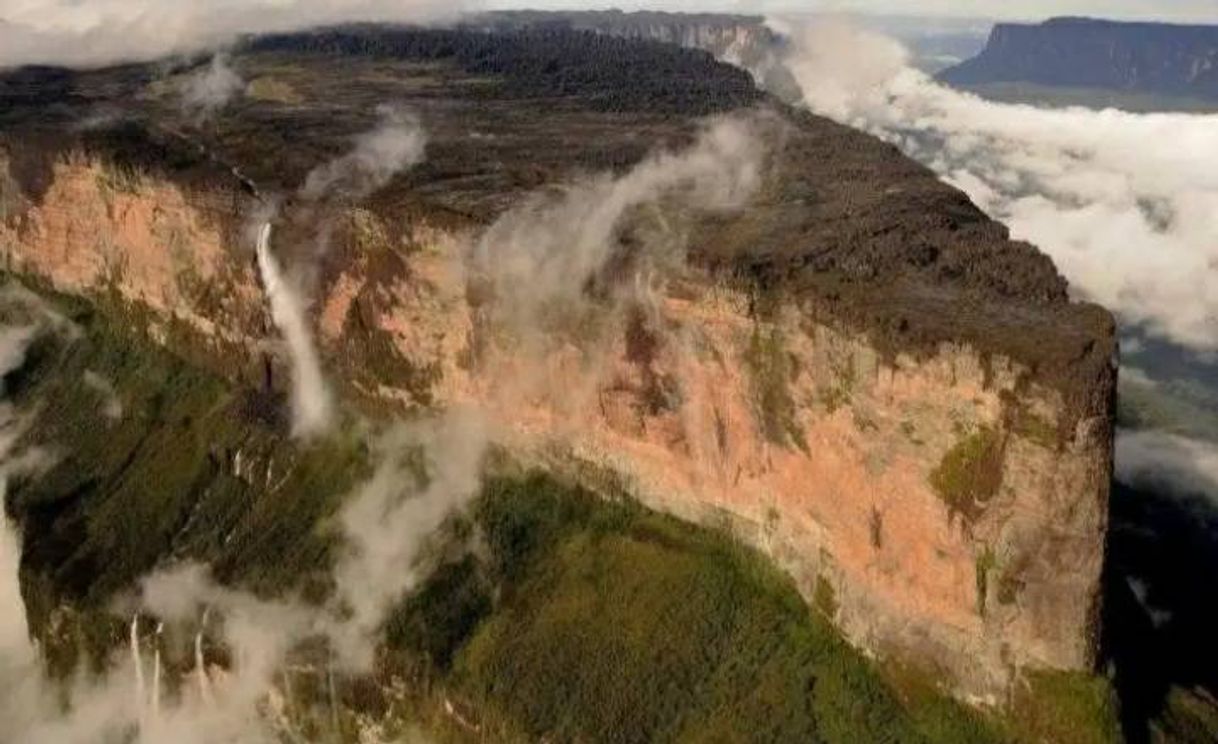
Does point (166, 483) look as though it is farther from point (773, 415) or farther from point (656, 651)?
point (773, 415)

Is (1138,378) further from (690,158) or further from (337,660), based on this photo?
(337,660)

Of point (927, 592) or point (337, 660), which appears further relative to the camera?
point (337, 660)

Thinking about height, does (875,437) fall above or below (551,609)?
above

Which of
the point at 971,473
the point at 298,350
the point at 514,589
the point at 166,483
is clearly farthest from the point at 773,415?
the point at 166,483

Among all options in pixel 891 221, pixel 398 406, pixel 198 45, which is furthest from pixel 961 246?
pixel 198 45

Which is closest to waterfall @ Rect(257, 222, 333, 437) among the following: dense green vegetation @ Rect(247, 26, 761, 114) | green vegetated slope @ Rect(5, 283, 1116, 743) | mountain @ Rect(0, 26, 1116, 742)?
mountain @ Rect(0, 26, 1116, 742)

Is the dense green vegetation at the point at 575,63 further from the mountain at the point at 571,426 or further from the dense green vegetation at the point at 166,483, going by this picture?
the dense green vegetation at the point at 166,483
